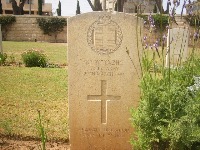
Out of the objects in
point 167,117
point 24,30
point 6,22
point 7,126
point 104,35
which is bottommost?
point 7,126

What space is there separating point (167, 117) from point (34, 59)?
29.6 ft

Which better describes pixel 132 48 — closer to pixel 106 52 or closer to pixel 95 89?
pixel 106 52

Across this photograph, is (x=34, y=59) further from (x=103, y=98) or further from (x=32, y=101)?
(x=103, y=98)

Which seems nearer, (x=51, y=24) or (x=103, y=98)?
(x=103, y=98)

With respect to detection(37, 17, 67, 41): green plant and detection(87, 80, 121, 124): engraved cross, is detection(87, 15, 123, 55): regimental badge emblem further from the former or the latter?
detection(37, 17, 67, 41): green plant

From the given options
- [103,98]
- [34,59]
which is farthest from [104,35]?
[34,59]

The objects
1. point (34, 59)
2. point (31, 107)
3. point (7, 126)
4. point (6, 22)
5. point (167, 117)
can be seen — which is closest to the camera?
point (167, 117)

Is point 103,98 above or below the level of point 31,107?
above

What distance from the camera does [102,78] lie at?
3.73 m

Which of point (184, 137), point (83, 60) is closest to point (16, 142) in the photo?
point (83, 60)

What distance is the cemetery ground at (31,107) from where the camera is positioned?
4340 millimetres

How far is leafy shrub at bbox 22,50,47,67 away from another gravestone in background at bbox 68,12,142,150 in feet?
26.0

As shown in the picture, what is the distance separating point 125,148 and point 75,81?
44.7 inches

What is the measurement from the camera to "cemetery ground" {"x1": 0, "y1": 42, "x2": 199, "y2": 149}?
4.34 metres
